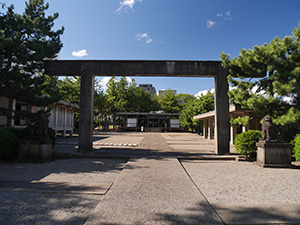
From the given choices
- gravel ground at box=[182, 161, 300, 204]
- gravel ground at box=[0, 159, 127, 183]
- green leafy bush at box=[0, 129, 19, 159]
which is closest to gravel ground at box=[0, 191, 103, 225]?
gravel ground at box=[0, 159, 127, 183]

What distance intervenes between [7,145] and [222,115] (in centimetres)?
923

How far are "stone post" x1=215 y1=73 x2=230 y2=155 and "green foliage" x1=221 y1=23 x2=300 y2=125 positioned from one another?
765 mm

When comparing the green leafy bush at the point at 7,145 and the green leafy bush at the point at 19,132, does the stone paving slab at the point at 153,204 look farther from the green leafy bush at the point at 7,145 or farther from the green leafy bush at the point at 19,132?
the green leafy bush at the point at 19,132

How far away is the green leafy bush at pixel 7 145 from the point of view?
6352mm

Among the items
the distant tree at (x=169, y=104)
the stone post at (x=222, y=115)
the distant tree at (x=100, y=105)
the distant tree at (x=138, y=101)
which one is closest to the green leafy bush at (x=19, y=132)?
the stone post at (x=222, y=115)

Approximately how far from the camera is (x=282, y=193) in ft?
12.0

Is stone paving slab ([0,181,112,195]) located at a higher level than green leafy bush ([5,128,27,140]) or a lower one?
lower

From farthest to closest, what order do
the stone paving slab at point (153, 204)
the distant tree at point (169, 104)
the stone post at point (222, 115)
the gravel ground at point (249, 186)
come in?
the distant tree at point (169, 104)
the stone post at point (222, 115)
the gravel ground at point (249, 186)
the stone paving slab at point (153, 204)

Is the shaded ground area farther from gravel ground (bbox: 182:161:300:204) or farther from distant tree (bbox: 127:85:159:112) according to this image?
distant tree (bbox: 127:85:159:112)

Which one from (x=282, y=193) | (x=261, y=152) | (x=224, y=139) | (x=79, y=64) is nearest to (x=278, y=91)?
(x=261, y=152)

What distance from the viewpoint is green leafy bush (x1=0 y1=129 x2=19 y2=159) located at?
635 cm

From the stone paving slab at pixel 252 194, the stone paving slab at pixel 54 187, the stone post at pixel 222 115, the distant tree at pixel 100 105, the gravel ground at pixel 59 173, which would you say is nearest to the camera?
the stone paving slab at pixel 252 194

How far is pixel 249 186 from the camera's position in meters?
4.13

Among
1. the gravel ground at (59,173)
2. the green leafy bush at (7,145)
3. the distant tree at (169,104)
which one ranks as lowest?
the gravel ground at (59,173)
